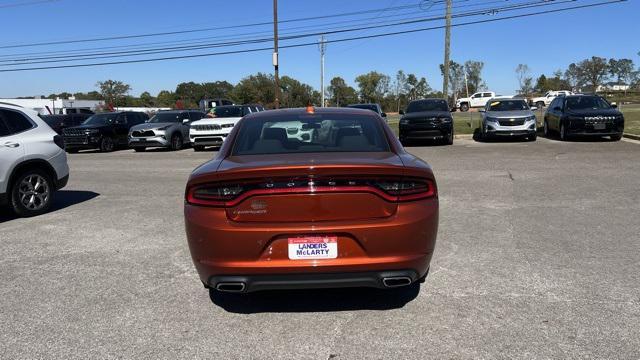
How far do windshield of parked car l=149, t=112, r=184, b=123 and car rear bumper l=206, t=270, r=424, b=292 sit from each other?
18443mm

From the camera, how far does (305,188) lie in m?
3.61

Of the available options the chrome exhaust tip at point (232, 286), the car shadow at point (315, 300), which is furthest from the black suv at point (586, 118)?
the chrome exhaust tip at point (232, 286)

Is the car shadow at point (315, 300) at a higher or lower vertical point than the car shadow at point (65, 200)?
higher

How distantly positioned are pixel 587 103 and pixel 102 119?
61.2 feet

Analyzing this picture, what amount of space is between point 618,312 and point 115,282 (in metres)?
4.11

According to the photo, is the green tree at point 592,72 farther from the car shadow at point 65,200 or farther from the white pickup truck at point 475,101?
the car shadow at point 65,200

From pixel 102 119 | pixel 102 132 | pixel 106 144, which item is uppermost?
pixel 102 119

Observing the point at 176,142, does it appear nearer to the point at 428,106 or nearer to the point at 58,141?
the point at 428,106

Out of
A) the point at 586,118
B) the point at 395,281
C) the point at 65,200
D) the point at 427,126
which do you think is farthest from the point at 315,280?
the point at 586,118

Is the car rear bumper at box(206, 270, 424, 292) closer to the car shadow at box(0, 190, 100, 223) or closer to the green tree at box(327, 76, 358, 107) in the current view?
the car shadow at box(0, 190, 100, 223)

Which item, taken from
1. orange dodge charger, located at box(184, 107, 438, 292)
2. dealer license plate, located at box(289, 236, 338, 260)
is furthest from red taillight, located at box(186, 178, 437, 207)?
dealer license plate, located at box(289, 236, 338, 260)

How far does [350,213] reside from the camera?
3604 mm

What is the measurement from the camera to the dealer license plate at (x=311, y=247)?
3.58 meters

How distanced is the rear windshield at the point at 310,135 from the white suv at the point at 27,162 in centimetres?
452
